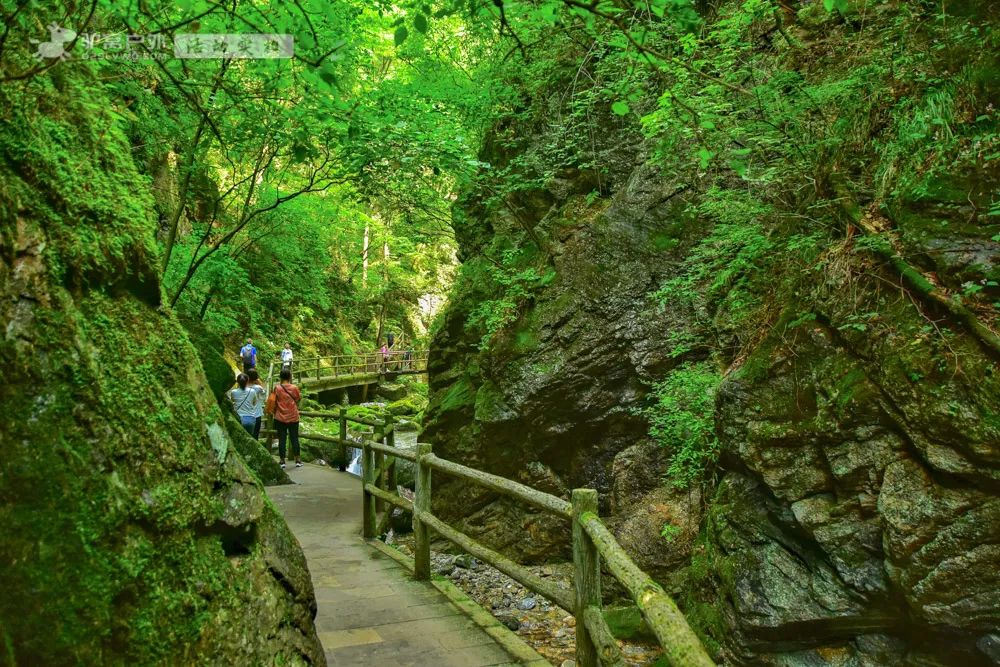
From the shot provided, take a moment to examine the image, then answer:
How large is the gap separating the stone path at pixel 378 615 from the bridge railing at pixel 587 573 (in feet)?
1.55

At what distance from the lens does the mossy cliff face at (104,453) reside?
1.99 m

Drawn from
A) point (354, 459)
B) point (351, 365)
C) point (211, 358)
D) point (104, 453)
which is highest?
point (351, 365)

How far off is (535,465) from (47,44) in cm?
776

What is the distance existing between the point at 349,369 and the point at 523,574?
946 inches

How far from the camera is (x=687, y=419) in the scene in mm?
6754

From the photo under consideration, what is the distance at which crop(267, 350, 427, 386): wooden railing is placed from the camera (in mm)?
23641

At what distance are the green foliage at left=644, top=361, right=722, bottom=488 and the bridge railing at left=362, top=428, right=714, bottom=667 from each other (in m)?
2.69

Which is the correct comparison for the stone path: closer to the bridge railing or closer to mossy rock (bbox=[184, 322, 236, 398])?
the bridge railing

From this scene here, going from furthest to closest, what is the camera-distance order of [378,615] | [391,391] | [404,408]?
[391,391]
[404,408]
[378,615]

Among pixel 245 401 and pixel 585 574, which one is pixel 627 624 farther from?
pixel 245 401

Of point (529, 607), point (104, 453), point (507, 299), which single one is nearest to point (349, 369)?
point (507, 299)

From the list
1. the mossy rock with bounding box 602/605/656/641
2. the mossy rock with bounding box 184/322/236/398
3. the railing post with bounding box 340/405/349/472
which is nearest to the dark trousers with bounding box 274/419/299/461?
the railing post with bounding box 340/405/349/472

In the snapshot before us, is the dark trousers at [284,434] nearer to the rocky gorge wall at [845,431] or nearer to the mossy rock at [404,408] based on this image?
the rocky gorge wall at [845,431]

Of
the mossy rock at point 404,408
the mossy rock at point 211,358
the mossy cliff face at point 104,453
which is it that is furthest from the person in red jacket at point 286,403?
the mossy rock at point 404,408
